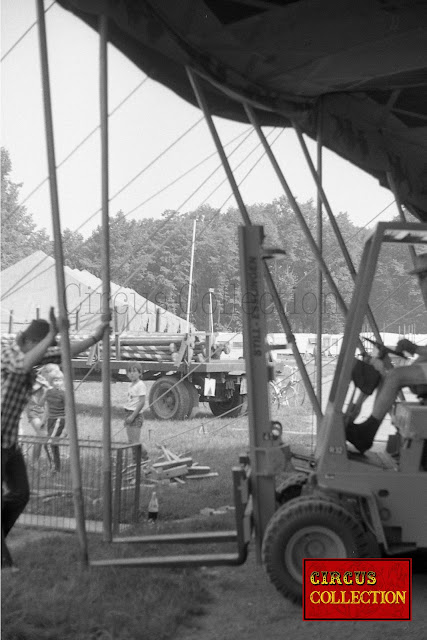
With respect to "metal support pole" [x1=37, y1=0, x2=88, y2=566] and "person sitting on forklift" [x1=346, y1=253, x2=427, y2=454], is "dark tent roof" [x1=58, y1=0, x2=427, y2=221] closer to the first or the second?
"metal support pole" [x1=37, y1=0, x2=88, y2=566]

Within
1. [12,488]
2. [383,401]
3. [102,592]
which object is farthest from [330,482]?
[12,488]

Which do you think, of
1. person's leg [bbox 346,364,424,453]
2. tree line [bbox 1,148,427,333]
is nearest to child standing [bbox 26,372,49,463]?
person's leg [bbox 346,364,424,453]

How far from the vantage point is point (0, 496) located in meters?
5.33

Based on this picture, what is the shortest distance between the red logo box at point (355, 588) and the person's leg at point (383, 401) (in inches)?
35.1

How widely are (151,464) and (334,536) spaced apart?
5691mm

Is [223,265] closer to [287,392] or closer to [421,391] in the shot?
[287,392]

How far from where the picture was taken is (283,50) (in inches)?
294

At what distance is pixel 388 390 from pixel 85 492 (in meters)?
4.40

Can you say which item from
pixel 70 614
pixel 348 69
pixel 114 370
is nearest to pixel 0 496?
pixel 70 614

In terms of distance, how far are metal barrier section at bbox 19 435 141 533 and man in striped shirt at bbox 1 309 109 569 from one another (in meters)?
1.20

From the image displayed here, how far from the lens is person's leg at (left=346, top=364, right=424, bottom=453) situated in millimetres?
5641

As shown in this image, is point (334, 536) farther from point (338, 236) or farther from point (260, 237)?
point (338, 236)

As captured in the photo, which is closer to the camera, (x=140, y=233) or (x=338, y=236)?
(x=338, y=236)

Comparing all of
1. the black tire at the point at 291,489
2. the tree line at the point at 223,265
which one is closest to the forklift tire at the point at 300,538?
the black tire at the point at 291,489
